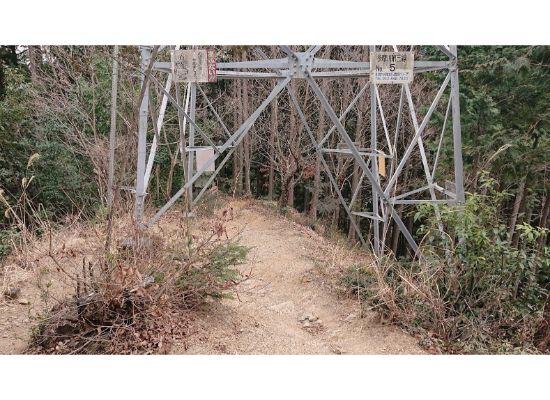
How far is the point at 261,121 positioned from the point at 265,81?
114 cm

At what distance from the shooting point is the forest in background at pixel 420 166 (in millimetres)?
4562

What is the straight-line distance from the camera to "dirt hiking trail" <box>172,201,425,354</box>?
407cm

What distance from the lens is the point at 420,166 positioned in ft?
44.7

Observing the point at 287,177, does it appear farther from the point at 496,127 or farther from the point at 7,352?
the point at 7,352

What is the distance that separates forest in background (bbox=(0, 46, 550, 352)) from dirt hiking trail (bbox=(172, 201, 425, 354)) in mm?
326

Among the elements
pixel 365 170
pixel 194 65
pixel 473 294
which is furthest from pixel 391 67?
pixel 473 294

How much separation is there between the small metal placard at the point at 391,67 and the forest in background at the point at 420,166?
1406 mm

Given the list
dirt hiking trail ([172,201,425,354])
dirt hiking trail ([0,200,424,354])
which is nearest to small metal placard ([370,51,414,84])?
dirt hiking trail ([172,201,425,354])

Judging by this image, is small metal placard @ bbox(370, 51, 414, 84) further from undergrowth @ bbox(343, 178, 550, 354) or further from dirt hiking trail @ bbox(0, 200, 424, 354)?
dirt hiking trail @ bbox(0, 200, 424, 354)

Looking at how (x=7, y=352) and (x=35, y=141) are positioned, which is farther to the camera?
(x=35, y=141)

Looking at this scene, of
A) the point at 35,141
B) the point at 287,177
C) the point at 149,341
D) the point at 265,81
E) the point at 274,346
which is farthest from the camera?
the point at 265,81

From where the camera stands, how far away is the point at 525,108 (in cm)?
683

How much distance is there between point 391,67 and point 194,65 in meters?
2.36

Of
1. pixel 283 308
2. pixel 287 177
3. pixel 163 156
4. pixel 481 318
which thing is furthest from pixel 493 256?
pixel 163 156
